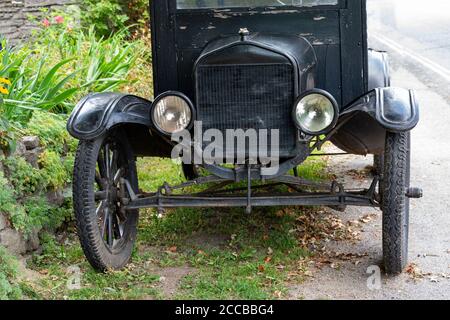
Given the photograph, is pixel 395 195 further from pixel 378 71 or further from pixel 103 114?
pixel 103 114

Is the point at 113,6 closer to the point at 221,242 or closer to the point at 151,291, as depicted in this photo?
the point at 221,242

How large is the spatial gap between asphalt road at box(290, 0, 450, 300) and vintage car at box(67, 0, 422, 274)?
0.23m

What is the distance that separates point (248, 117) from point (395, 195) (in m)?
1.05

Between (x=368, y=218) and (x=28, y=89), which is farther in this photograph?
(x=28, y=89)

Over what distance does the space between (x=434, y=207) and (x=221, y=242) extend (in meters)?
1.87

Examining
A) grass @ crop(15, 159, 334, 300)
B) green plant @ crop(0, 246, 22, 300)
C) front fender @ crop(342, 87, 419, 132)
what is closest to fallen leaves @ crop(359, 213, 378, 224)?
grass @ crop(15, 159, 334, 300)

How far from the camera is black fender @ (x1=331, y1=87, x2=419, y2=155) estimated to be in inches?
181

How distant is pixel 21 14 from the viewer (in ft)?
35.8

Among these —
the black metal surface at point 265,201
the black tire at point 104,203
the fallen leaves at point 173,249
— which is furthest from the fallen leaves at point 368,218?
the black tire at point 104,203

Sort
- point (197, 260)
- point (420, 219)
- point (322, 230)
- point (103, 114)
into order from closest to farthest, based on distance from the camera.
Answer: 1. point (103, 114)
2. point (197, 260)
3. point (322, 230)
4. point (420, 219)

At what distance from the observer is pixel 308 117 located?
15.7 feet

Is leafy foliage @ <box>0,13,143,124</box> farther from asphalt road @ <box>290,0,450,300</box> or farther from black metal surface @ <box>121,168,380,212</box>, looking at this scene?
asphalt road @ <box>290,0,450,300</box>

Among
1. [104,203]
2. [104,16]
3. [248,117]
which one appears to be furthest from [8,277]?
[104,16]

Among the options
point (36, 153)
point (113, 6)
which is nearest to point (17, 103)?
point (36, 153)
